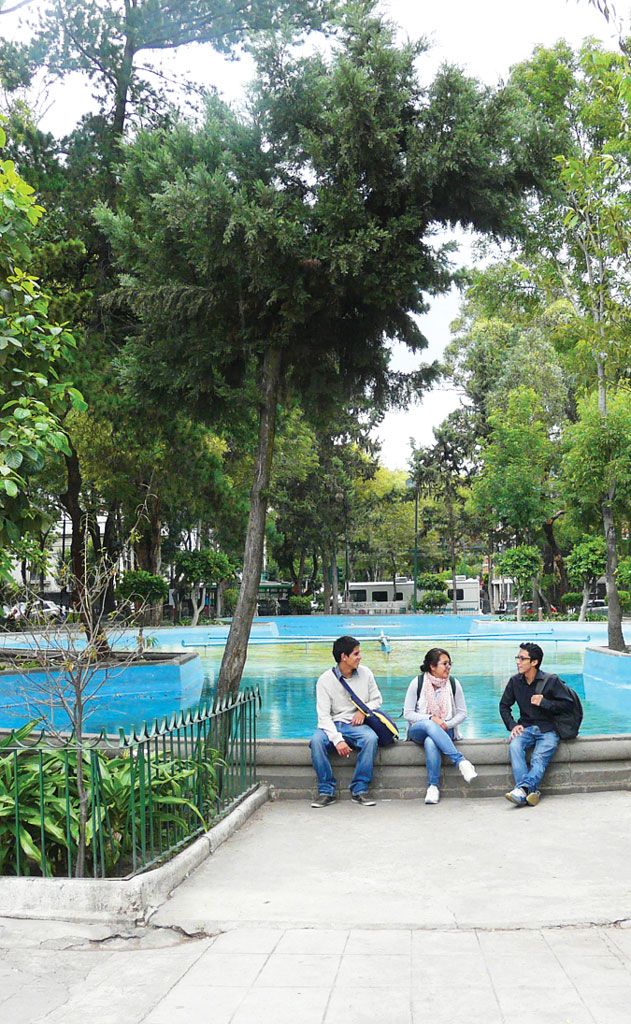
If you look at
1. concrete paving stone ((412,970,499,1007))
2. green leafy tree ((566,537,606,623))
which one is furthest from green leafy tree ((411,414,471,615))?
concrete paving stone ((412,970,499,1007))

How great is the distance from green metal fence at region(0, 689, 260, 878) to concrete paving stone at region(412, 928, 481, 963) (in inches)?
73.1

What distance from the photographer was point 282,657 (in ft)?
89.2

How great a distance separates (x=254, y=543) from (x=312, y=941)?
7.11 meters

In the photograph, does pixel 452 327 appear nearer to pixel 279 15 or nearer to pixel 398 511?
pixel 398 511

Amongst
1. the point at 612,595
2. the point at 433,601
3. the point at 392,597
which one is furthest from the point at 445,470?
the point at 612,595

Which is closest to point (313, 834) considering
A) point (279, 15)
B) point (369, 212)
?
point (369, 212)

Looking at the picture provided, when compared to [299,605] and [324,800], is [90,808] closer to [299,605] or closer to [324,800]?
[324,800]

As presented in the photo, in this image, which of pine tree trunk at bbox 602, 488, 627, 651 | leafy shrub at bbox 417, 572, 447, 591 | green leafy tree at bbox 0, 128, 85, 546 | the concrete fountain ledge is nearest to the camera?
green leafy tree at bbox 0, 128, 85, 546

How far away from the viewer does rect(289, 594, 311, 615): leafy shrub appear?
195 feet

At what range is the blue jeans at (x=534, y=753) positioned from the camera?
8133mm

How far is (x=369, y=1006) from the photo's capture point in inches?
158

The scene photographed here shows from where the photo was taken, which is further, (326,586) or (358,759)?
(326,586)

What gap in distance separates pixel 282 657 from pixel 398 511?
39.2 metres

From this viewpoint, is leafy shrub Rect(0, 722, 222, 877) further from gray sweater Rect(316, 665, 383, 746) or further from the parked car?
gray sweater Rect(316, 665, 383, 746)
